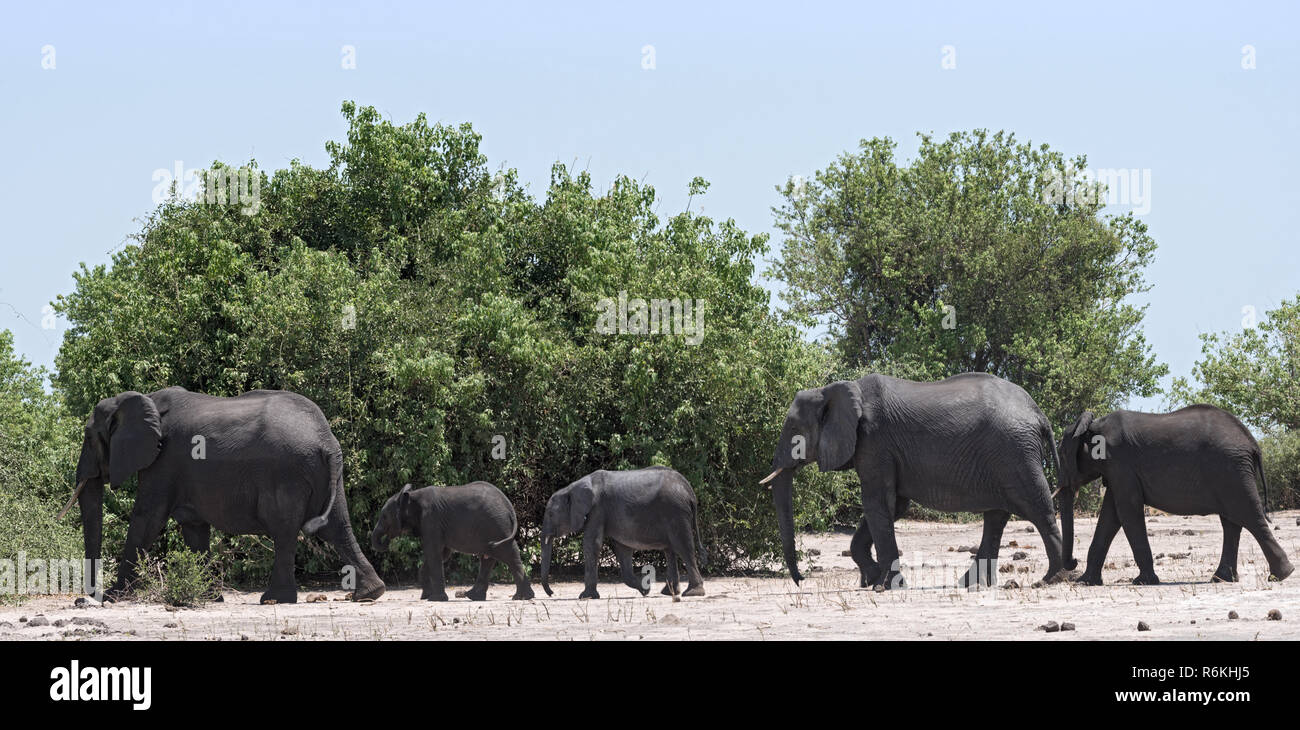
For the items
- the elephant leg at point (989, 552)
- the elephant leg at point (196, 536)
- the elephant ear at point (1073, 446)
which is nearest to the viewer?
the elephant leg at point (196, 536)

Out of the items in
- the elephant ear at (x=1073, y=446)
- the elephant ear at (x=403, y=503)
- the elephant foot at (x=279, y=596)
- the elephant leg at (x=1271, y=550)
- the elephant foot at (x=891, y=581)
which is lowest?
the elephant foot at (x=279, y=596)

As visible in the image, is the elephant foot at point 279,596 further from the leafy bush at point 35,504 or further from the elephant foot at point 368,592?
the leafy bush at point 35,504

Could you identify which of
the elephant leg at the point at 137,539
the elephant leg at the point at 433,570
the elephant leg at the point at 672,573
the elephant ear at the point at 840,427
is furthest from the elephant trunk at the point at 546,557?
the elephant leg at the point at 137,539

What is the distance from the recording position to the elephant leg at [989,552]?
65.5 feet

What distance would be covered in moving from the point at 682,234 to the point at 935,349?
23.0m

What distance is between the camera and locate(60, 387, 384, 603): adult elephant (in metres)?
18.6

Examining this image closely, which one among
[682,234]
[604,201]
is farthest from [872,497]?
[604,201]

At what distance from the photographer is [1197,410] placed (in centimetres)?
1973

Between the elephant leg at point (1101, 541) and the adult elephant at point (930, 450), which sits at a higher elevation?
the adult elephant at point (930, 450)

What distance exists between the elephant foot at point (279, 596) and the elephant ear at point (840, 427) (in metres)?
6.97

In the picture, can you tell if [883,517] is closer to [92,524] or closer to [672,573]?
[672,573]

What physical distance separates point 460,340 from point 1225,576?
434 inches
